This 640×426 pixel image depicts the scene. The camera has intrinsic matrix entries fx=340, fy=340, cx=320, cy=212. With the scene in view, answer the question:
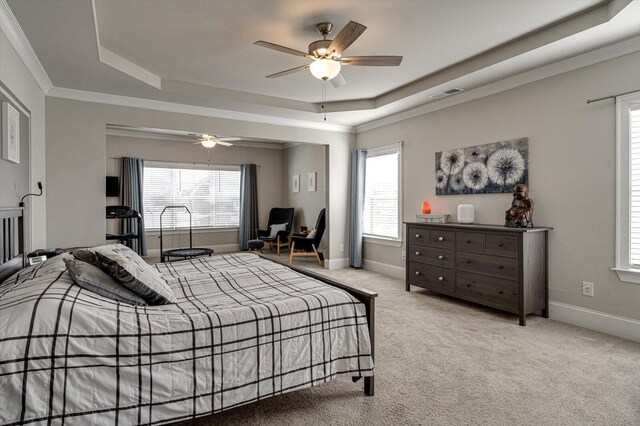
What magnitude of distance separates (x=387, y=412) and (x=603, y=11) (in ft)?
10.7

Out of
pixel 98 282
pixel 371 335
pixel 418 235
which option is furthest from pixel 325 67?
pixel 418 235

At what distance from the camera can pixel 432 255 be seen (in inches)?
165

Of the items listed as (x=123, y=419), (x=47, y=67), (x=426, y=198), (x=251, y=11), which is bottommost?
(x=123, y=419)

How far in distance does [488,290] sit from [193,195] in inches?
252

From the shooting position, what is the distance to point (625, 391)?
6.90ft

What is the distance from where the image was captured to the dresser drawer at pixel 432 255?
3.96 m

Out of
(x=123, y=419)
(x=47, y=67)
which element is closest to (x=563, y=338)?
(x=123, y=419)

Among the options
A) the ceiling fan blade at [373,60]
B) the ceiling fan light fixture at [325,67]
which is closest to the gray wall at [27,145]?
the ceiling fan light fixture at [325,67]

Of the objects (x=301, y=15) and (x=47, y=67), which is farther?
(x=47, y=67)

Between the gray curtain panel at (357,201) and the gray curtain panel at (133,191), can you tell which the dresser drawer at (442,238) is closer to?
the gray curtain panel at (357,201)

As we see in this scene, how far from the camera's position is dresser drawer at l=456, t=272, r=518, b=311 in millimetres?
3330

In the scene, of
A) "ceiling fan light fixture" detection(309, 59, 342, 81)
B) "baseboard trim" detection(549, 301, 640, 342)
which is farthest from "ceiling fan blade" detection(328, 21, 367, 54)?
"baseboard trim" detection(549, 301, 640, 342)

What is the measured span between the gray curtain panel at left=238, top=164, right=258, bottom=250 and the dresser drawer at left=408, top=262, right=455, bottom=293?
4.67m

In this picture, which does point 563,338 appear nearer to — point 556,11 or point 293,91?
point 556,11
